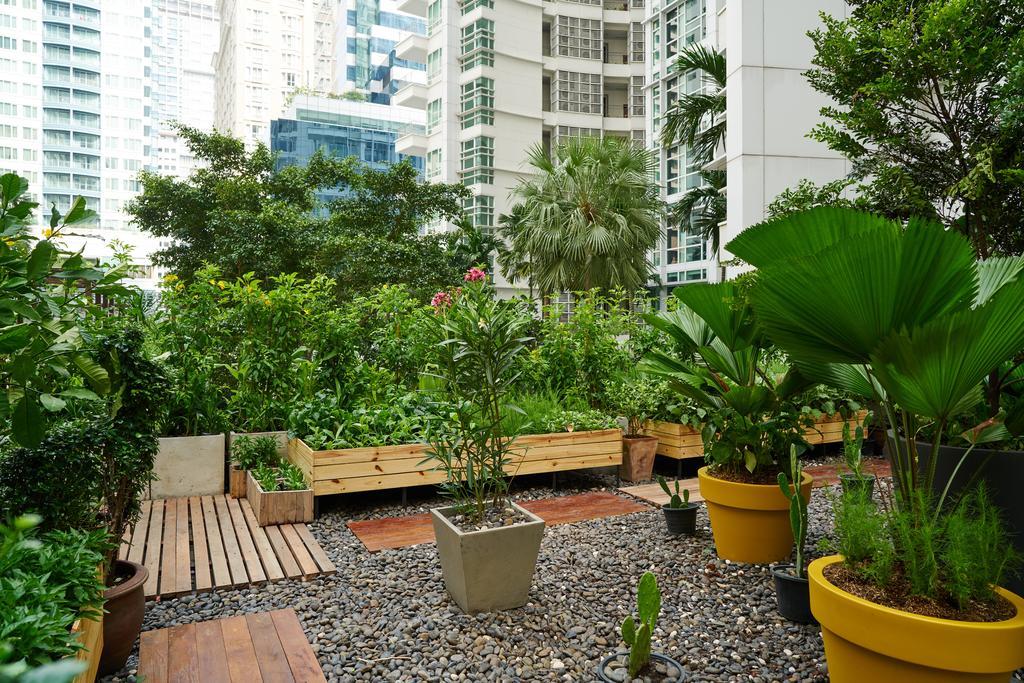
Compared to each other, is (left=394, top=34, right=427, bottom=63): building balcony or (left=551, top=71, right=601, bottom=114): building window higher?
(left=394, top=34, right=427, bottom=63): building balcony

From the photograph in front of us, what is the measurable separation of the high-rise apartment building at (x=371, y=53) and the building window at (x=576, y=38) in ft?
195

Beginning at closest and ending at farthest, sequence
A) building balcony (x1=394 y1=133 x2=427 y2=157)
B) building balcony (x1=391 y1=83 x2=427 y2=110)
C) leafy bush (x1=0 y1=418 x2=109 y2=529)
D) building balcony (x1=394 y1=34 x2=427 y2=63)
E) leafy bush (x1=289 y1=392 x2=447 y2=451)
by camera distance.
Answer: leafy bush (x1=0 y1=418 x2=109 y2=529), leafy bush (x1=289 y1=392 x2=447 y2=451), building balcony (x1=391 y1=83 x2=427 y2=110), building balcony (x1=394 y1=34 x2=427 y2=63), building balcony (x1=394 y1=133 x2=427 y2=157)

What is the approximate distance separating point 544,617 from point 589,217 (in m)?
13.2

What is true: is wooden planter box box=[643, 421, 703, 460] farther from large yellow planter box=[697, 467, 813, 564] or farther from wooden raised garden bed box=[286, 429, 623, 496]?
large yellow planter box=[697, 467, 813, 564]

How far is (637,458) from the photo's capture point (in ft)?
18.0

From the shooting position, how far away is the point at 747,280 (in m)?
3.15

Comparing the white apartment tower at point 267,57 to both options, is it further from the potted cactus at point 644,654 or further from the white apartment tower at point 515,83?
the potted cactus at point 644,654

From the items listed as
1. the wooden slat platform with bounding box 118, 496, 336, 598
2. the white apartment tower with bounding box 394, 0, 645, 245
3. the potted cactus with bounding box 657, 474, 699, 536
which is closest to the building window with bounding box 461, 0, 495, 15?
the white apartment tower with bounding box 394, 0, 645, 245

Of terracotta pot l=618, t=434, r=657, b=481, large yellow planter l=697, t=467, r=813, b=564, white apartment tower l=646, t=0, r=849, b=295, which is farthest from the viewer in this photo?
white apartment tower l=646, t=0, r=849, b=295

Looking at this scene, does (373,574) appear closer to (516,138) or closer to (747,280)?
(747,280)

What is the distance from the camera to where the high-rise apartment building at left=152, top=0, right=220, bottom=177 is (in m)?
130

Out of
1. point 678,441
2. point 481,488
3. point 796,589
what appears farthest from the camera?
point 678,441

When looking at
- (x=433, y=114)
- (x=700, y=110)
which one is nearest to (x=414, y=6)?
(x=433, y=114)

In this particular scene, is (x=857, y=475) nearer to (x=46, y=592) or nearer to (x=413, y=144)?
(x=46, y=592)
